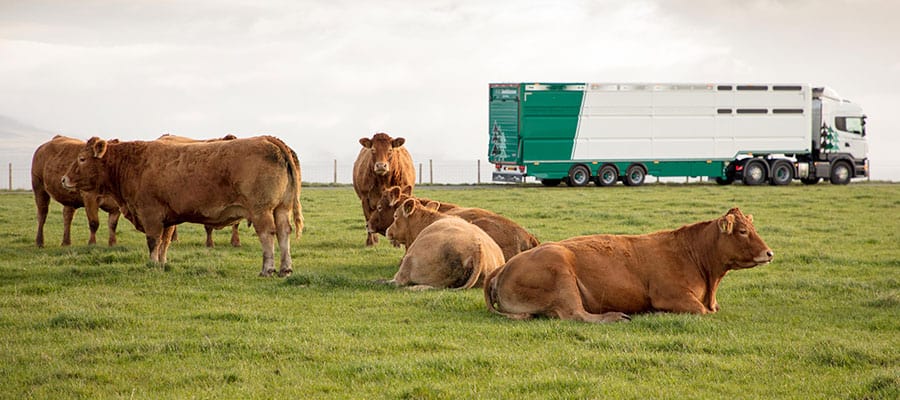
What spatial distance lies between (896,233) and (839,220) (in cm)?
273

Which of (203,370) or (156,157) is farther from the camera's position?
(156,157)

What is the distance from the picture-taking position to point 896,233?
61.2ft

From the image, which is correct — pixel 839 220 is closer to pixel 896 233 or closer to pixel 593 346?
pixel 896 233

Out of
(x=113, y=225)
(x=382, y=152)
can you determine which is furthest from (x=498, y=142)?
(x=113, y=225)

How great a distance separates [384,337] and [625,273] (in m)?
2.55

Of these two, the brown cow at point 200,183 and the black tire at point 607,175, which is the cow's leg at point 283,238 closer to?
the brown cow at point 200,183

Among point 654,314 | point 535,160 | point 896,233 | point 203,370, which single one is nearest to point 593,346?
point 654,314

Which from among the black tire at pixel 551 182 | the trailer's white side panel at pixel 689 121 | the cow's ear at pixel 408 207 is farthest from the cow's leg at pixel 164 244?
the black tire at pixel 551 182

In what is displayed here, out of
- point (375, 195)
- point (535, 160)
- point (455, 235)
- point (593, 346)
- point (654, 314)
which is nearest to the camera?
point (593, 346)

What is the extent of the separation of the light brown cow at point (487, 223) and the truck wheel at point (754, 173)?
3009cm

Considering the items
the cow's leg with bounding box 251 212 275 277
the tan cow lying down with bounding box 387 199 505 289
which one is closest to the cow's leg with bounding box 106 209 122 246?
the cow's leg with bounding box 251 212 275 277

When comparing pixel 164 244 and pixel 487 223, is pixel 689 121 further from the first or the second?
pixel 164 244

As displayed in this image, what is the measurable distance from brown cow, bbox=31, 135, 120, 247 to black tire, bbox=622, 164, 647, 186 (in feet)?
90.8

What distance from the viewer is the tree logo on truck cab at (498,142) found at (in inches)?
1578
